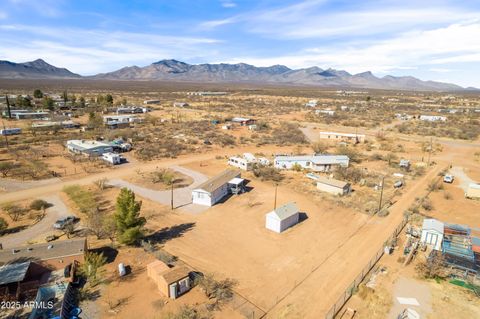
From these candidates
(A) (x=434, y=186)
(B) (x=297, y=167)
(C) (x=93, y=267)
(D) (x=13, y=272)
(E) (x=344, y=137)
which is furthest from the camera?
(E) (x=344, y=137)

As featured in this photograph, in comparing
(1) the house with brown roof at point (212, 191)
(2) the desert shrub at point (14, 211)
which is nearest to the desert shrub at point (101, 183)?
(2) the desert shrub at point (14, 211)

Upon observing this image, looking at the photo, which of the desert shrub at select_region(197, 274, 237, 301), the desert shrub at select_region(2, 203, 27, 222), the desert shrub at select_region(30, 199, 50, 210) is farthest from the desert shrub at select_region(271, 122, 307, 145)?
the desert shrub at select_region(2, 203, 27, 222)

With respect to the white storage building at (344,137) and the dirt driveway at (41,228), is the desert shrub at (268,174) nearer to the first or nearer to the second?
the dirt driveway at (41,228)

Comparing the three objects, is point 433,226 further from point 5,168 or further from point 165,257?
point 5,168

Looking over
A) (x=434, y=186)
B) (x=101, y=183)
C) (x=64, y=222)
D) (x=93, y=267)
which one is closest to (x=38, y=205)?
(x=64, y=222)

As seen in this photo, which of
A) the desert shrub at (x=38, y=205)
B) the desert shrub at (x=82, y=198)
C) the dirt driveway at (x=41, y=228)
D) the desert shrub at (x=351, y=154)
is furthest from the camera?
the desert shrub at (x=351, y=154)
